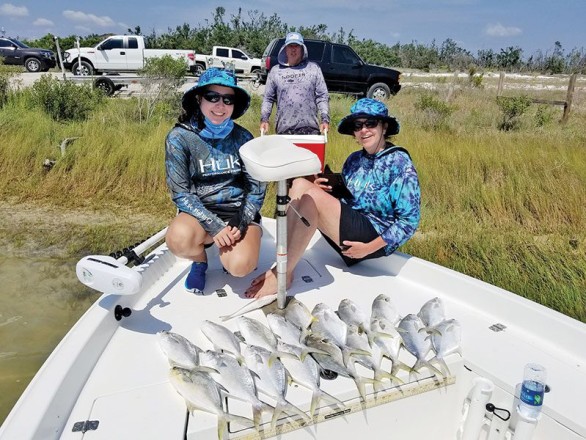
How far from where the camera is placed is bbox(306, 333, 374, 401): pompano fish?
2007mm

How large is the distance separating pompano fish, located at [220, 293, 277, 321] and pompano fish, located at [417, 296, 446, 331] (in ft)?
2.78

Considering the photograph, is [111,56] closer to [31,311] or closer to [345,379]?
[31,311]

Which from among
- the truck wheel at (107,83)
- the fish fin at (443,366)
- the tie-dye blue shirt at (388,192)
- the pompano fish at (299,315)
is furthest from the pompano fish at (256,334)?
the truck wheel at (107,83)

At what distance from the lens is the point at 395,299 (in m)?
2.88

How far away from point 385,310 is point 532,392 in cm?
90

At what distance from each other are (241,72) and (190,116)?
19.5m

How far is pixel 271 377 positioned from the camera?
202 cm

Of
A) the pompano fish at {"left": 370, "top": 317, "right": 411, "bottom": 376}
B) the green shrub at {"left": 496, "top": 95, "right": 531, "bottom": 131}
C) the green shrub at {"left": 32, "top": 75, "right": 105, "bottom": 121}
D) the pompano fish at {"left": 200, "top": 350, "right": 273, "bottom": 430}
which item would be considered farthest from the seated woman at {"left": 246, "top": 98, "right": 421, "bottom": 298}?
the green shrub at {"left": 496, "top": 95, "right": 531, "bottom": 131}

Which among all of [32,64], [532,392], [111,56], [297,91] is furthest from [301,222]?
[32,64]

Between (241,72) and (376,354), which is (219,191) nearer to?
(376,354)

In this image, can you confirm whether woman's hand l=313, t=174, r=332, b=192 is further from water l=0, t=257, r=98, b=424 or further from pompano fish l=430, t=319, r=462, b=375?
water l=0, t=257, r=98, b=424

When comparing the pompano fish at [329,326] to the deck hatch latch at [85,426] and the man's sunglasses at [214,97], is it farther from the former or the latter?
the man's sunglasses at [214,97]

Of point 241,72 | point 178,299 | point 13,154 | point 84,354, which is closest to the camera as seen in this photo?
point 84,354

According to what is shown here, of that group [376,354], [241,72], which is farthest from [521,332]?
[241,72]
